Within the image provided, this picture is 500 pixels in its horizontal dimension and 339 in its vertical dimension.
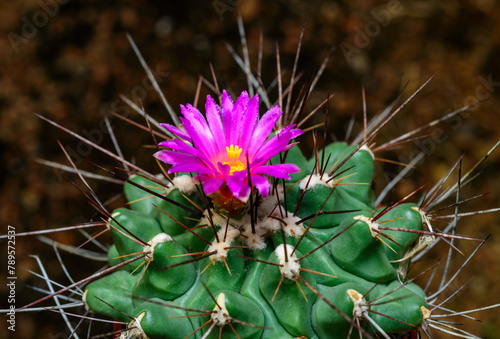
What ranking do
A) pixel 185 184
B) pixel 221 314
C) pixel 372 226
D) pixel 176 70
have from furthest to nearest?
1. pixel 176 70
2. pixel 185 184
3. pixel 372 226
4. pixel 221 314

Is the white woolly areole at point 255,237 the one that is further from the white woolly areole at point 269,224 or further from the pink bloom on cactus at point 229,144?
the pink bloom on cactus at point 229,144

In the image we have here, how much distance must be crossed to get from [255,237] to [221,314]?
0.57 ft

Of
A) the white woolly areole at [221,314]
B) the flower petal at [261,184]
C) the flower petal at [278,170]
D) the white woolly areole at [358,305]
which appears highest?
the flower petal at [278,170]

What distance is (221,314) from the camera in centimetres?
75

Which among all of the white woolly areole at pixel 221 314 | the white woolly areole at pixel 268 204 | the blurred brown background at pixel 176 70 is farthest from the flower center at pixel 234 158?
the blurred brown background at pixel 176 70

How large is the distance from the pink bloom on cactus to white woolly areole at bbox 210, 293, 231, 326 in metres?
0.19

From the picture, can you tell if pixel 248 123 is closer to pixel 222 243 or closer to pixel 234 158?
pixel 234 158

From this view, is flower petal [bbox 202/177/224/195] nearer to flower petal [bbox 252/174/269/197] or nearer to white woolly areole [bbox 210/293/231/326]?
Answer: flower petal [bbox 252/174/269/197]

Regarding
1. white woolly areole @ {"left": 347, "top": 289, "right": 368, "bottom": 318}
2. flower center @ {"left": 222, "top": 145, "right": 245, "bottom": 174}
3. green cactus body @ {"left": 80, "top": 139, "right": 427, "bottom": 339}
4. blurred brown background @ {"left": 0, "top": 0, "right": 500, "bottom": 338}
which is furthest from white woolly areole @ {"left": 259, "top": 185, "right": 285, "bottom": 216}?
blurred brown background @ {"left": 0, "top": 0, "right": 500, "bottom": 338}

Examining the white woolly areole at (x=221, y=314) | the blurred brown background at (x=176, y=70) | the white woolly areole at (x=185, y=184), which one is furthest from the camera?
the blurred brown background at (x=176, y=70)

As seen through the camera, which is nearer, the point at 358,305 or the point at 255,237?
the point at 358,305

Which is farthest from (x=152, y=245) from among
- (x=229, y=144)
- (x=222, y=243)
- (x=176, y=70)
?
(x=176, y=70)

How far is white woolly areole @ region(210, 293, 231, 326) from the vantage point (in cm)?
75

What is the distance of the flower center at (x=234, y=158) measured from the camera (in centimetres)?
84
